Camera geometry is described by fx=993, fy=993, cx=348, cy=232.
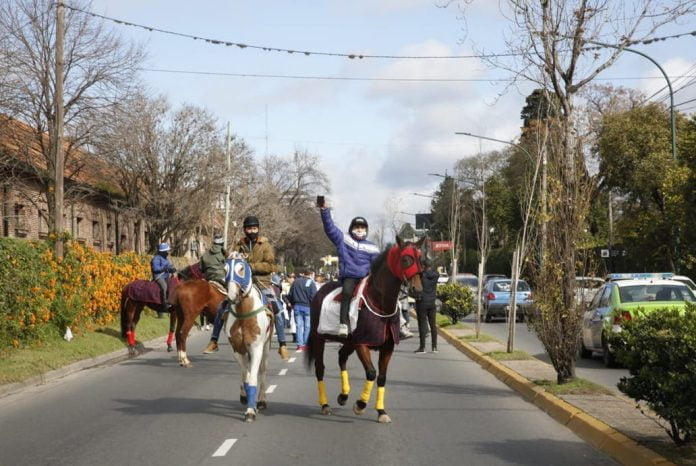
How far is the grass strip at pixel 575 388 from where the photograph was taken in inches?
505

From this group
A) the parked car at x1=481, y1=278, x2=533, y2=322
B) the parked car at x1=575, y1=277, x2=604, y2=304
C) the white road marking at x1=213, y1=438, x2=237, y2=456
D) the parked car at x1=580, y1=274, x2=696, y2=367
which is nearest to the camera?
the white road marking at x1=213, y1=438, x2=237, y2=456

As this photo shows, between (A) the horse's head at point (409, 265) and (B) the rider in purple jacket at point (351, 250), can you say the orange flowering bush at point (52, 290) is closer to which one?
(B) the rider in purple jacket at point (351, 250)

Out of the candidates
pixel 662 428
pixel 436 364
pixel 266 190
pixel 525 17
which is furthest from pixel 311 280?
pixel 266 190

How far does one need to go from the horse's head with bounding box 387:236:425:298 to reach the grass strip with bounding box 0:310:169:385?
716cm

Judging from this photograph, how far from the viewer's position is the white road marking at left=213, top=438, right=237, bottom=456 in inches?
373

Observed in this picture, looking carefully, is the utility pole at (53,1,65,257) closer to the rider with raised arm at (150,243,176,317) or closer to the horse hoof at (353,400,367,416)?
the rider with raised arm at (150,243,176,317)

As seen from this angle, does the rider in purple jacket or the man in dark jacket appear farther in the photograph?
the man in dark jacket

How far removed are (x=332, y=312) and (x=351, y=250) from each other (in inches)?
30.9

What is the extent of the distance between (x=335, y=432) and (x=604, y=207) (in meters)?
68.1

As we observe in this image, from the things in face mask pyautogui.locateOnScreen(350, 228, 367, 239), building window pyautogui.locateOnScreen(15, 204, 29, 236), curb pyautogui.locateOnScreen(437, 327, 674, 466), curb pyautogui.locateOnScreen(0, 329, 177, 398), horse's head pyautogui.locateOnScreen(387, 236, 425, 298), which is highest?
building window pyautogui.locateOnScreen(15, 204, 29, 236)

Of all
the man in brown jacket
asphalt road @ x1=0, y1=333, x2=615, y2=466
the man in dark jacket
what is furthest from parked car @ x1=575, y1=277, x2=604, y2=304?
the man in dark jacket

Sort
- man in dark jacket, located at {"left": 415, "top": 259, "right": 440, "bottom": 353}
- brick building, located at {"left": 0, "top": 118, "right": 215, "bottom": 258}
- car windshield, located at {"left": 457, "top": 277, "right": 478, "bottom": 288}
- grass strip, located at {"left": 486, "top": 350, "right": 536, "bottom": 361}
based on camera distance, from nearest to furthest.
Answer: grass strip, located at {"left": 486, "top": 350, "right": 536, "bottom": 361}
man in dark jacket, located at {"left": 415, "top": 259, "right": 440, "bottom": 353}
brick building, located at {"left": 0, "top": 118, "right": 215, "bottom": 258}
car windshield, located at {"left": 457, "top": 277, "right": 478, "bottom": 288}

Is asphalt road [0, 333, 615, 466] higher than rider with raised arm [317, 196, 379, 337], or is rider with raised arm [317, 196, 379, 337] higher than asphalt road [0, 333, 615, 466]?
rider with raised arm [317, 196, 379, 337]

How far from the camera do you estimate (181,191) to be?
48656 mm
